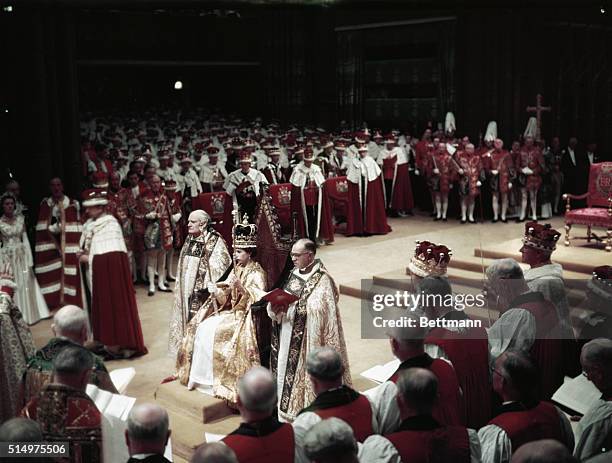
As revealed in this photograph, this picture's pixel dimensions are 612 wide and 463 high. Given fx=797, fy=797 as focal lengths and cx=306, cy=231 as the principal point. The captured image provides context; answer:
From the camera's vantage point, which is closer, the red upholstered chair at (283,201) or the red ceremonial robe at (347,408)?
the red ceremonial robe at (347,408)

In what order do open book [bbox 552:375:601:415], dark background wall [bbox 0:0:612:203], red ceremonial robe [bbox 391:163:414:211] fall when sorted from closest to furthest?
open book [bbox 552:375:601:415] → dark background wall [bbox 0:0:612:203] → red ceremonial robe [bbox 391:163:414:211]

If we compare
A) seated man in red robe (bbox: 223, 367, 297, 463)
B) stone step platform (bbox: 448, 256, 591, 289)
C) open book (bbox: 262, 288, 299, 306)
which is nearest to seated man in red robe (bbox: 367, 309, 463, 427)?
seated man in red robe (bbox: 223, 367, 297, 463)

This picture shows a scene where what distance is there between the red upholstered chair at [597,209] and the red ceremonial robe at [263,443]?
815 centimetres

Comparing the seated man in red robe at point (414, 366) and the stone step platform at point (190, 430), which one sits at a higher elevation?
the seated man in red robe at point (414, 366)

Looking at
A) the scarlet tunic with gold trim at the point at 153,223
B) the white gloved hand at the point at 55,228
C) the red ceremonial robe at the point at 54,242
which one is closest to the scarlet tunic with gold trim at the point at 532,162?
the scarlet tunic with gold trim at the point at 153,223

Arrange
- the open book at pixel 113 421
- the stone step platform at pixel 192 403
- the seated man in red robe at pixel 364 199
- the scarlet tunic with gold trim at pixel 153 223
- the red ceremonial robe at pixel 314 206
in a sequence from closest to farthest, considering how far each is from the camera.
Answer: the open book at pixel 113 421, the stone step platform at pixel 192 403, the scarlet tunic with gold trim at pixel 153 223, the red ceremonial robe at pixel 314 206, the seated man in red robe at pixel 364 199

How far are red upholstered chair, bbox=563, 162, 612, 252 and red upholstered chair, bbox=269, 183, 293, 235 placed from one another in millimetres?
4322

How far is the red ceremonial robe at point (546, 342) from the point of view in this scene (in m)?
5.59

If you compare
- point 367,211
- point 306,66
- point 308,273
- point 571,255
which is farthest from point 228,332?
point 306,66

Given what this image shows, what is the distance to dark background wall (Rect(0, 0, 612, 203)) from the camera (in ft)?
37.4

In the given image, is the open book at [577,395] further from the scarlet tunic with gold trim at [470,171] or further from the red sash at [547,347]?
the scarlet tunic with gold trim at [470,171]

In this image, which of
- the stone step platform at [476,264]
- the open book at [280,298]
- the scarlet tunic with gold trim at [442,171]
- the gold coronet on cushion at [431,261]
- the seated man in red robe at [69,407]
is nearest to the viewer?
the seated man in red robe at [69,407]

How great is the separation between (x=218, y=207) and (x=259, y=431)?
8718 mm

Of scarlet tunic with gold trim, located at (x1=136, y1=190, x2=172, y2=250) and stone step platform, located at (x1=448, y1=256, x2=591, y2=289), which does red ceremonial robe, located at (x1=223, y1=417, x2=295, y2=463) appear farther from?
scarlet tunic with gold trim, located at (x1=136, y1=190, x2=172, y2=250)
